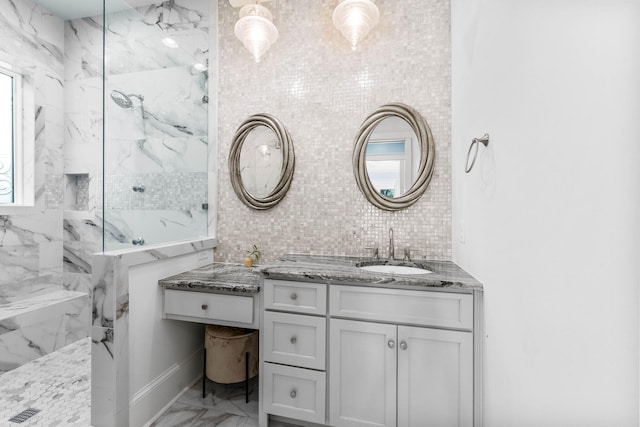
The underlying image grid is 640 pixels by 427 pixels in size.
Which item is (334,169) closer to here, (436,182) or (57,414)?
(436,182)

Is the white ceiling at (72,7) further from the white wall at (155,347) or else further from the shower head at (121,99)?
the white wall at (155,347)

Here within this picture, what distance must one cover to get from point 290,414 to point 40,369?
6.42ft

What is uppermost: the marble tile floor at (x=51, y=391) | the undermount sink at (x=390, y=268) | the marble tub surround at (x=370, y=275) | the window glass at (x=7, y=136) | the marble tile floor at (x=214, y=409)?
the window glass at (x=7, y=136)

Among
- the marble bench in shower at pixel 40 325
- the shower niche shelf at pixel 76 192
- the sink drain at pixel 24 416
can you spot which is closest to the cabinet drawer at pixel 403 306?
the sink drain at pixel 24 416

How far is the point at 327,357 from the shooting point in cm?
159

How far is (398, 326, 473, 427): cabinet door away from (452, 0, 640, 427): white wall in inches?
4.6

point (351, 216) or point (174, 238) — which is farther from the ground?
point (351, 216)

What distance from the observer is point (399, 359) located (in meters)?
1.50

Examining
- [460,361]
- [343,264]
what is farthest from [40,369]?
[460,361]

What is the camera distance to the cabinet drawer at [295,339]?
63.0 inches

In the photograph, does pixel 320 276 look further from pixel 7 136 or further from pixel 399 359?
pixel 7 136

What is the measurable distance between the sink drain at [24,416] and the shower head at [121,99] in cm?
183

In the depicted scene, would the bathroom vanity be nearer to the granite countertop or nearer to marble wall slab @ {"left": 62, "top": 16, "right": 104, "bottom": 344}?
the granite countertop

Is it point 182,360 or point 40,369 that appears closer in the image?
point 182,360
